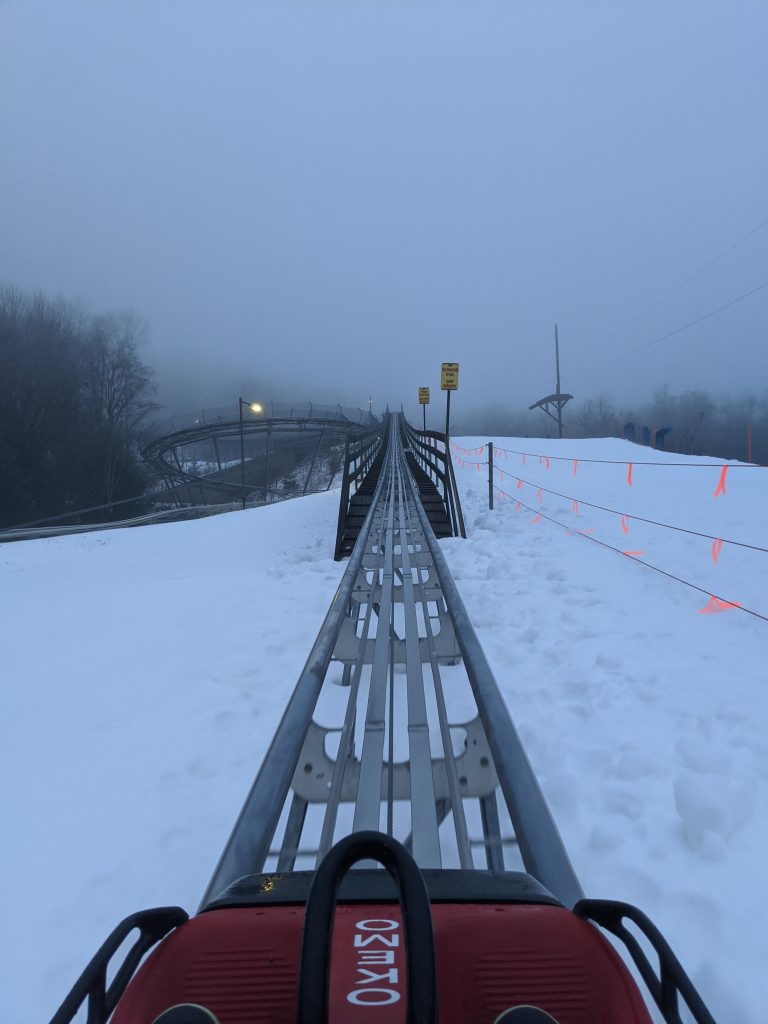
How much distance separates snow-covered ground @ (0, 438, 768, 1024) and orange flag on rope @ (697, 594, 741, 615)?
0.28 feet

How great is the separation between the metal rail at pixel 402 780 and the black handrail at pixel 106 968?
8.1 inches

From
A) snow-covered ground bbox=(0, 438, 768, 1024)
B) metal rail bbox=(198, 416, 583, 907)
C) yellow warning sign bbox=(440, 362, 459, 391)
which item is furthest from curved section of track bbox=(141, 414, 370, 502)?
metal rail bbox=(198, 416, 583, 907)

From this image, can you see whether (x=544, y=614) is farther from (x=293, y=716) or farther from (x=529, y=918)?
(x=529, y=918)

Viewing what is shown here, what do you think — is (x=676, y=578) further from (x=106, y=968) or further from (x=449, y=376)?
(x=449, y=376)

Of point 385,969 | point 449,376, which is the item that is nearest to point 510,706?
point 385,969

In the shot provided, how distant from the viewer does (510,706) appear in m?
3.05

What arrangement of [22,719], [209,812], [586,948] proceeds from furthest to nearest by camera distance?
[22,719] < [209,812] < [586,948]

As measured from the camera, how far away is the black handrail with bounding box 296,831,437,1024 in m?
0.73

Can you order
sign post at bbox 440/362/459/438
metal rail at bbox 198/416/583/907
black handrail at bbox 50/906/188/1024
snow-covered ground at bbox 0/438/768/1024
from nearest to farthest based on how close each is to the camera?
black handrail at bbox 50/906/188/1024 → metal rail at bbox 198/416/583/907 → snow-covered ground at bbox 0/438/768/1024 → sign post at bbox 440/362/459/438

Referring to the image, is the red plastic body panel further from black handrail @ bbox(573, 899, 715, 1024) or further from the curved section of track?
the curved section of track

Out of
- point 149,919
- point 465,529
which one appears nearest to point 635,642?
point 149,919

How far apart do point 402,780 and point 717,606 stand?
3492mm

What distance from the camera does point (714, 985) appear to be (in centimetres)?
154

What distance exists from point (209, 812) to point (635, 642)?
3166 millimetres
